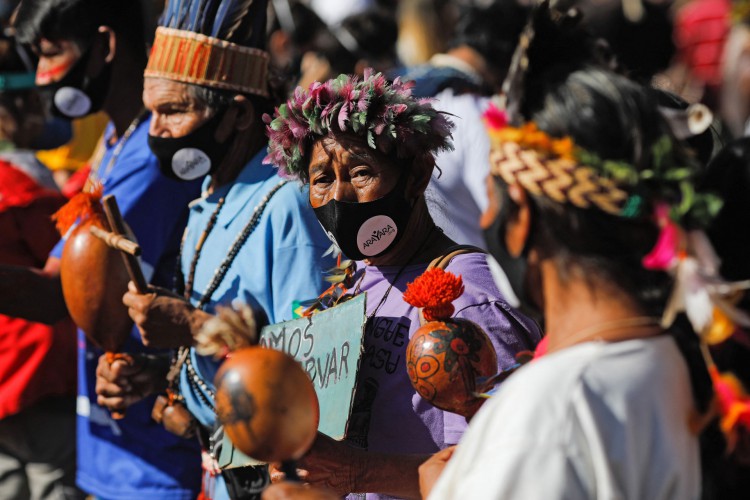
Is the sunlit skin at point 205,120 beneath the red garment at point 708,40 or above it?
beneath

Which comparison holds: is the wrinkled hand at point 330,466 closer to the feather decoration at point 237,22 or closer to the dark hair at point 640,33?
the feather decoration at point 237,22

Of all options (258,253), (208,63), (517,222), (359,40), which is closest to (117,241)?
(258,253)

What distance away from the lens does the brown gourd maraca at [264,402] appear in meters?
2.07

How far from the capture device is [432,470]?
2.32 meters

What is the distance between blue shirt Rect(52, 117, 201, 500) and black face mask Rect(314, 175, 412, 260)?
4.50 ft

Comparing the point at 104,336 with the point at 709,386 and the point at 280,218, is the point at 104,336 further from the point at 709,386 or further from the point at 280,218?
the point at 709,386

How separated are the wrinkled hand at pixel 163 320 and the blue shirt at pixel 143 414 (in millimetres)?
620

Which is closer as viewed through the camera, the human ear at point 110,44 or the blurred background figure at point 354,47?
the human ear at point 110,44

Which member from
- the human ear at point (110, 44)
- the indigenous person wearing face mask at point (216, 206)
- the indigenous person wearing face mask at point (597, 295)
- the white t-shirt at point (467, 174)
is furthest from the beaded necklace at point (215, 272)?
the indigenous person wearing face mask at point (597, 295)

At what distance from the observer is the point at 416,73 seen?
590cm

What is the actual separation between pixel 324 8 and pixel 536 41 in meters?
7.15

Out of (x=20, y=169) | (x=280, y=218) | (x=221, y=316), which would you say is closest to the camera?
(x=221, y=316)

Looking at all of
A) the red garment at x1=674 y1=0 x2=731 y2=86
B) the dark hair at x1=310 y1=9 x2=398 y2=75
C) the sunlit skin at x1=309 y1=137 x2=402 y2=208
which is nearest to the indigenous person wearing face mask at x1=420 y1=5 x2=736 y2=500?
the sunlit skin at x1=309 y1=137 x2=402 y2=208

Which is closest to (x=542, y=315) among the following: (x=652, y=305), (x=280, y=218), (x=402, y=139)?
(x=652, y=305)
